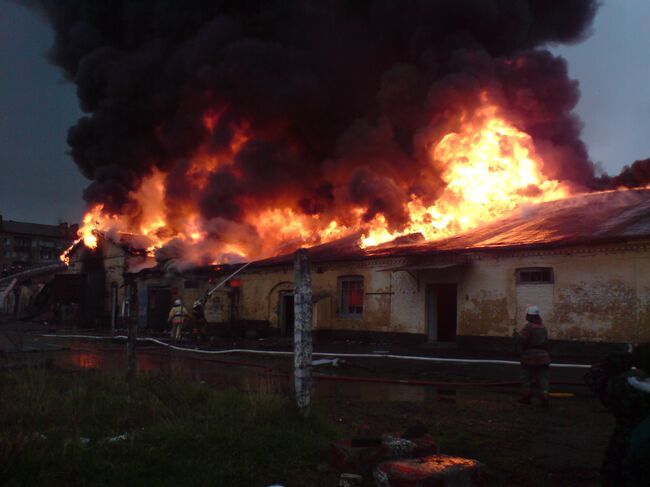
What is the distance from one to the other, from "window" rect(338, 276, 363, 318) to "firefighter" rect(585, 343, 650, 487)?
18.3m

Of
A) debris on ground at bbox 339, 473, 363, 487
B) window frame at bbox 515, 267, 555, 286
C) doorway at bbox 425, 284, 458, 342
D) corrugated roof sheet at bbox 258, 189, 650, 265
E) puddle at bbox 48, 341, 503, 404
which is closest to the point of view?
debris on ground at bbox 339, 473, 363, 487

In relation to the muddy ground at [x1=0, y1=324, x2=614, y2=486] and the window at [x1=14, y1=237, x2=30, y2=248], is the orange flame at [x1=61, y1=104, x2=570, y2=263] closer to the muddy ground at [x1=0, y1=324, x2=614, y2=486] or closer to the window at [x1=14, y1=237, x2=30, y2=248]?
the muddy ground at [x1=0, y1=324, x2=614, y2=486]

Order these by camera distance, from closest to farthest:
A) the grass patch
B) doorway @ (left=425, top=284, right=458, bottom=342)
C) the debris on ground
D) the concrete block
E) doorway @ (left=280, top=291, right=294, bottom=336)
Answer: the concrete block
the grass patch
the debris on ground
doorway @ (left=425, top=284, right=458, bottom=342)
doorway @ (left=280, top=291, right=294, bottom=336)

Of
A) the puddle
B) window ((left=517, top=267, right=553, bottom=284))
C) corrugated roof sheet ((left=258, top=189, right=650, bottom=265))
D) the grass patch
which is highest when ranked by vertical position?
corrugated roof sheet ((left=258, top=189, right=650, bottom=265))

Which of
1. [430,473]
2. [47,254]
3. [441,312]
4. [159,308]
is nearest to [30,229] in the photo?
[47,254]

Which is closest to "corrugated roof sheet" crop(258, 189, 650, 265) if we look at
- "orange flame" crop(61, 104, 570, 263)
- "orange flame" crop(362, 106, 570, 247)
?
"orange flame" crop(362, 106, 570, 247)

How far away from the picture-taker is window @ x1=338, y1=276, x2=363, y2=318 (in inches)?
849

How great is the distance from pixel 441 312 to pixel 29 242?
85.0 m

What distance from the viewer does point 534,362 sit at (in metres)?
9.02

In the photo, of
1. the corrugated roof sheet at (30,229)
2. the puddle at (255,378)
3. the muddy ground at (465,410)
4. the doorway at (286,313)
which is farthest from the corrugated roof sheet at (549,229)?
the corrugated roof sheet at (30,229)

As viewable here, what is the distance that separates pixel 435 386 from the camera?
36.4 ft

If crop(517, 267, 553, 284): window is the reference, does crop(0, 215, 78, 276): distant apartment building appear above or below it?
above

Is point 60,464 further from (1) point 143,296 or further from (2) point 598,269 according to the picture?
(1) point 143,296

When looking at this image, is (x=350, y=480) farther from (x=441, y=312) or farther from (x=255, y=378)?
(x=441, y=312)
